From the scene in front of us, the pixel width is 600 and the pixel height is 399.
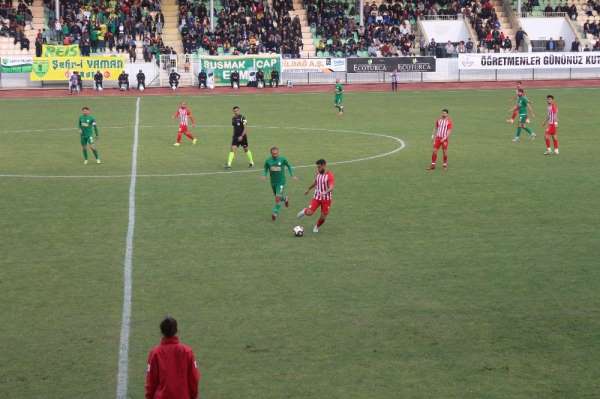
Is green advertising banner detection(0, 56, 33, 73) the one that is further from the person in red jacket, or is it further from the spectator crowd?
the person in red jacket

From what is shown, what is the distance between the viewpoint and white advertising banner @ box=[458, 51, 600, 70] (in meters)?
72.5

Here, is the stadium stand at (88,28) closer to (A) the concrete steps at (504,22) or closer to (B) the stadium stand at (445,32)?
(B) the stadium stand at (445,32)

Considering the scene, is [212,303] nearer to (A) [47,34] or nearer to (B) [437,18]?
(A) [47,34]

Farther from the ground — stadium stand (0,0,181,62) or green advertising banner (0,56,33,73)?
stadium stand (0,0,181,62)

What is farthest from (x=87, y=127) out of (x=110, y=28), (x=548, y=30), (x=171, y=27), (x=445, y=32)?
(x=548, y=30)

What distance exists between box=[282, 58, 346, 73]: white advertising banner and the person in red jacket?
2429 inches

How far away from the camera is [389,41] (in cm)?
7538

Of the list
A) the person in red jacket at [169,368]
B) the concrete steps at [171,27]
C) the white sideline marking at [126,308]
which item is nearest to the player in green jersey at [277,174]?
the white sideline marking at [126,308]

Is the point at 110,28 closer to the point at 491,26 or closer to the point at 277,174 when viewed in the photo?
the point at 491,26

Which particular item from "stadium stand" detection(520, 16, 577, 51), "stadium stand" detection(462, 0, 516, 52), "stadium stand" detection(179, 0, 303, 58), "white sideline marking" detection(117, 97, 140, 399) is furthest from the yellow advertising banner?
"white sideline marking" detection(117, 97, 140, 399)

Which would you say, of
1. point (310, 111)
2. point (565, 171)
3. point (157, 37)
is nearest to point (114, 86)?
point (157, 37)

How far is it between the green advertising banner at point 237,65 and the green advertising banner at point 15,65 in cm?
1211

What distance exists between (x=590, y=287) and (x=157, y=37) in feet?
193

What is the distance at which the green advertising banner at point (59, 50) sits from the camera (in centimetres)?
6619
